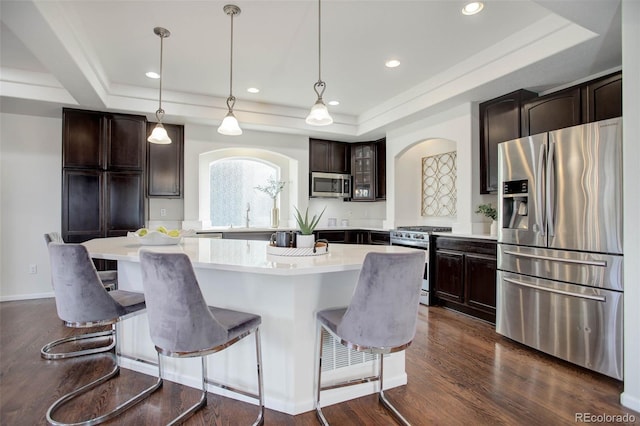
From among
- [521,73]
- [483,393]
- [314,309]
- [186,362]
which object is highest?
[521,73]

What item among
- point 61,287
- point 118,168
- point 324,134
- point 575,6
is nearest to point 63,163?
point 118,168

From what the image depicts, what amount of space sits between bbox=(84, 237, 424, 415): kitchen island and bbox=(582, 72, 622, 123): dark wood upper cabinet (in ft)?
8.22

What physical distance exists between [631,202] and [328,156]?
434 centimetres

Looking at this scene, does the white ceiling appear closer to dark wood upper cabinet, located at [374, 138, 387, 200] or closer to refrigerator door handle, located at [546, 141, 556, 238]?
refrigerator door handle, located at [546, 141, 556, 238]

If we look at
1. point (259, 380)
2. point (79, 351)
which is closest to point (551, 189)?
point (259, 380)

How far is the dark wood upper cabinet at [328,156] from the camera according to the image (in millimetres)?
5762

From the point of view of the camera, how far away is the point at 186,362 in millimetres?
2221

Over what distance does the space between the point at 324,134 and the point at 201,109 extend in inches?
76.9

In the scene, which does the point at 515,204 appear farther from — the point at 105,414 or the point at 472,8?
the point at 105,414

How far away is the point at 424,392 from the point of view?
7.02 feet

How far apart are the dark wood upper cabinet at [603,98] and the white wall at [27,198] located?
19.8 ft

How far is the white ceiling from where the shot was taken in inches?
100

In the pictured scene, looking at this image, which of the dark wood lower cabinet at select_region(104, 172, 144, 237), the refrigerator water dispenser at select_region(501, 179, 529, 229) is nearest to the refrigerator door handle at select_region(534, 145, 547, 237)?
the refrigerator water dispenser at select_region(501, 179, 529, 229)

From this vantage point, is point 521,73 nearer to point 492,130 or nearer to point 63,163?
point 492,130
